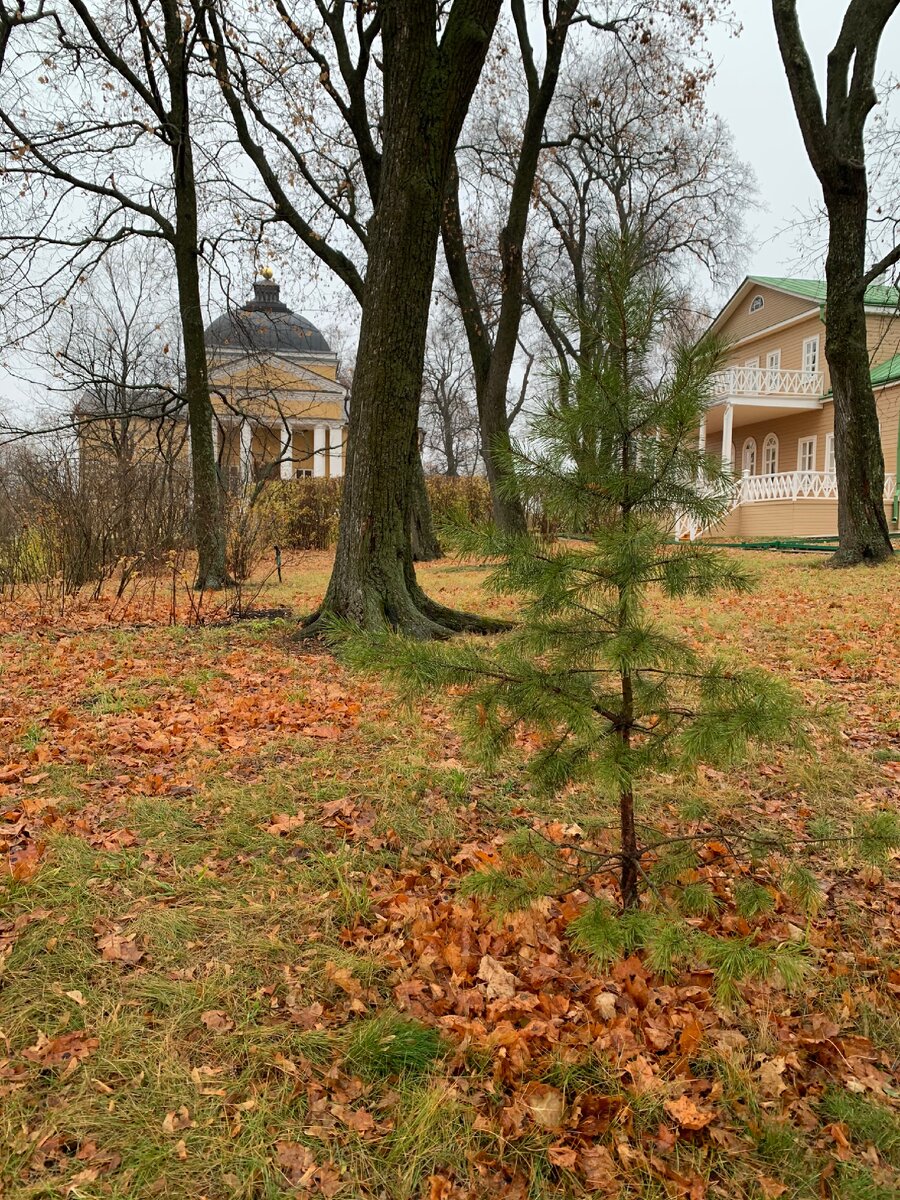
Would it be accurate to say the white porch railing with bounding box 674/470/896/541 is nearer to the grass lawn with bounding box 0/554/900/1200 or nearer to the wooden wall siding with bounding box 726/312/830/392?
the wooden wall siding with bounding box 726/312/830/392

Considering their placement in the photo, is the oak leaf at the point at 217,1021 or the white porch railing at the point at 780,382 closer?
the oak leaf at the point at 217,1021

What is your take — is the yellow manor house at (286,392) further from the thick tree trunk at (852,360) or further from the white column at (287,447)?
the thick tree trunk at (852,360)

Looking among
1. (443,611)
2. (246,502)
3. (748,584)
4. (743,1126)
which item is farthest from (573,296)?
(246,502)

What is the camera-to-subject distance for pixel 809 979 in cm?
237

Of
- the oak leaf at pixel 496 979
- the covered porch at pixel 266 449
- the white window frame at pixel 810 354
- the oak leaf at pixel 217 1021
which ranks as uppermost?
the white window frame at pixel 810 354

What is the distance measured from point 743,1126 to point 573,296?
94.5 inches

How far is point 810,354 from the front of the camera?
73.0 ft

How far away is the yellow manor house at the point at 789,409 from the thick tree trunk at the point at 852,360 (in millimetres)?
7360

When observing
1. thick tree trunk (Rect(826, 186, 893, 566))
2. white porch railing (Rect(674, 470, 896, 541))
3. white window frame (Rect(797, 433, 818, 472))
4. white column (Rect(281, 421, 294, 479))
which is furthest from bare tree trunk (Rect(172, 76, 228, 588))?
white window frame (Rect(797, 433, 818, 472))

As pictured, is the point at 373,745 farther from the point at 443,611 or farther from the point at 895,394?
the point at 895,394

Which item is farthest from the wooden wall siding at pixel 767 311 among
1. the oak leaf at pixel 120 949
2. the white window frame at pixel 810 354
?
the oak leaf at pixel 120 949

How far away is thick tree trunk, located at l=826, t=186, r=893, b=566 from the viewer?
941cm

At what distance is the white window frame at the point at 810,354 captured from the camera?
2193cm

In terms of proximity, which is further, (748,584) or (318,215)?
(318,215)
